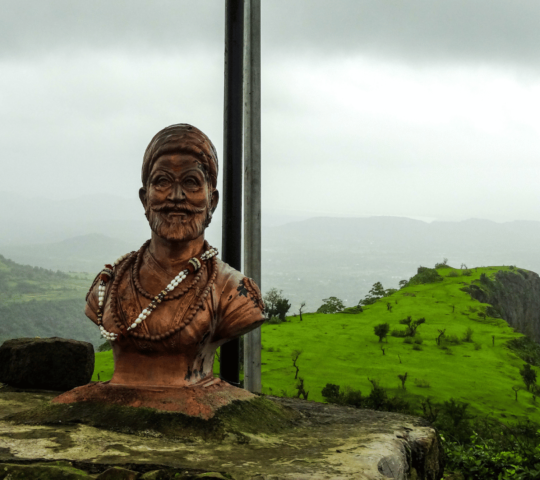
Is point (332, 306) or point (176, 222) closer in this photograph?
point (176, 222)

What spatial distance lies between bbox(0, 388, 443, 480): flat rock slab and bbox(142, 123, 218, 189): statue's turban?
1547 mm

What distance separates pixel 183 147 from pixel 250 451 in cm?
176

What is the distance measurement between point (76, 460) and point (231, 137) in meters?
3.14

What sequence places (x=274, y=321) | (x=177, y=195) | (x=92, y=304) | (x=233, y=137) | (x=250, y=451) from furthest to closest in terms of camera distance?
(x=274, y=321) → (x=233, y=137) → (x=92, y=304) → (x=177, y=195) → (x=250, y=451)

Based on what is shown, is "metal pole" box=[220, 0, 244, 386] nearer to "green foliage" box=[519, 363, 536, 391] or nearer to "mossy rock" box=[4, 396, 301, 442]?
"mossy rock" box=[4, 396, 301, 442]

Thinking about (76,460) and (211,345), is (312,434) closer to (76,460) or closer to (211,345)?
(211,345)

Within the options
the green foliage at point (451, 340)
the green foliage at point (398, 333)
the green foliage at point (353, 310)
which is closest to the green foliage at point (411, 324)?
the green foliage at point (398, 333)

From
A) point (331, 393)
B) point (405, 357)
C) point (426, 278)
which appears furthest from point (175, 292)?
point (426, 278)

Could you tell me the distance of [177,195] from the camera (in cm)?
336

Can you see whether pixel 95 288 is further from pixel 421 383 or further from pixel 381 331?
pixel 381 331

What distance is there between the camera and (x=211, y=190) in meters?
3.62

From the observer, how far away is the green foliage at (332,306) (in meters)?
8.73

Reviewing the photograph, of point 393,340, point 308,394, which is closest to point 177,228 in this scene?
point 308,394

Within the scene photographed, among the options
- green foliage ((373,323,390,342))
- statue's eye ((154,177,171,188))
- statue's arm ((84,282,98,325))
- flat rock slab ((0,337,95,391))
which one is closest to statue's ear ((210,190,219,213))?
statue's eye ((154,177,171,188))
